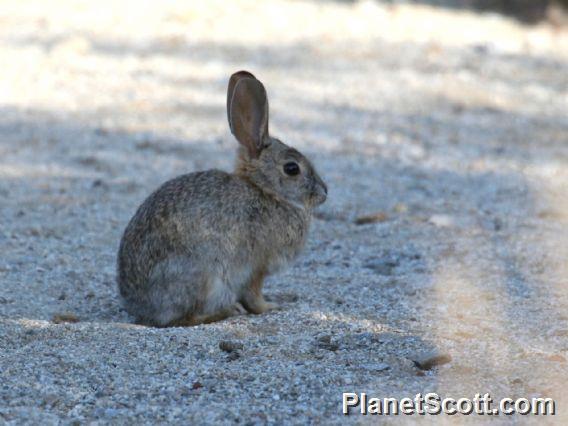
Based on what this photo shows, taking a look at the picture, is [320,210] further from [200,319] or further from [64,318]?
[64,318]

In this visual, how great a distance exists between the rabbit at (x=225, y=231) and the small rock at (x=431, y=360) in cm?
118

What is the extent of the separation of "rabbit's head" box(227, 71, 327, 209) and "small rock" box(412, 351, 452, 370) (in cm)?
143

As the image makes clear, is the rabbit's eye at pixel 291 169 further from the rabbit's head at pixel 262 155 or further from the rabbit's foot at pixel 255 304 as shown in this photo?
the rabbit's foot at pixel 255 304

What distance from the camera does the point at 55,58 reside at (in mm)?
12461

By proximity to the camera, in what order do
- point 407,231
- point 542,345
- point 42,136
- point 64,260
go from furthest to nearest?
1. point 42,136
2. point 407,231
3. point 64,260
4. point 542,345

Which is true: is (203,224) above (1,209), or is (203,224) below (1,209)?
above

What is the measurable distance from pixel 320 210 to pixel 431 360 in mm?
3399

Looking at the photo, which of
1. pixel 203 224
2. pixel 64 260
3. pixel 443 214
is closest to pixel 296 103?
pixel 443 214

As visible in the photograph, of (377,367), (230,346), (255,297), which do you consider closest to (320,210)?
(255,297)

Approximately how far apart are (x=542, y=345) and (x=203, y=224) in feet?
5.55

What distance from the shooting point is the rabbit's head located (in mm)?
5918

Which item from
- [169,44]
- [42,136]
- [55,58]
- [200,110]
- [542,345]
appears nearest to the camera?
[542,345]

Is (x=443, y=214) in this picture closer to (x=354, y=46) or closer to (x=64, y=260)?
(x=64, y=260)

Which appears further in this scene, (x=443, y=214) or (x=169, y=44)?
(x=169, y=44)
